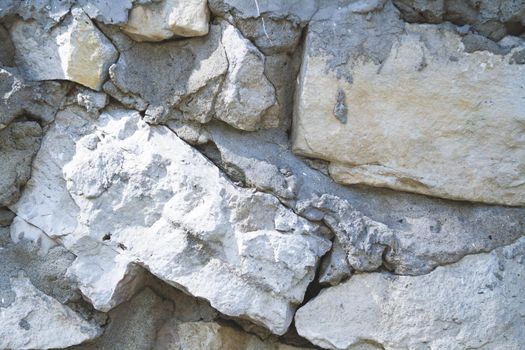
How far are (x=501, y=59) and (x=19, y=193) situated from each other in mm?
1075

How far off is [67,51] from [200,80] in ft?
0.96

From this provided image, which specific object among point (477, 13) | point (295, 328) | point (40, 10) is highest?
point (477, 13)

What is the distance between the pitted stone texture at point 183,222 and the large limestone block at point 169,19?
0.62 ft

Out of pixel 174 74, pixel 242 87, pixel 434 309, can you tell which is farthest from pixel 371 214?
pixel 174 74

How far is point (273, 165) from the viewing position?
145 centimetres

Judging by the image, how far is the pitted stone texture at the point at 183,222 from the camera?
141 cm

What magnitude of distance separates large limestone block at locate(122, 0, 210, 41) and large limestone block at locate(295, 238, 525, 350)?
2.11 ft

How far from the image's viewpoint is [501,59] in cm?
136

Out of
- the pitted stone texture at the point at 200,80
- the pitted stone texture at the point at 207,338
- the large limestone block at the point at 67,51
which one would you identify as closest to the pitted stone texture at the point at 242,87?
the pitted stone texture at the point at 200,80

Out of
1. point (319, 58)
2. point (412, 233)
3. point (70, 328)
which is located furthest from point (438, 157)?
point (70, 328)

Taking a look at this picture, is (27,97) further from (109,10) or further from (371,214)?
(371,214)

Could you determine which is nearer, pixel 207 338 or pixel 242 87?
pixel 242 87

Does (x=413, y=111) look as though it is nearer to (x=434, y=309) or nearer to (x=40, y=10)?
(x=434, y=309)

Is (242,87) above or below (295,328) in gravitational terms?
above
